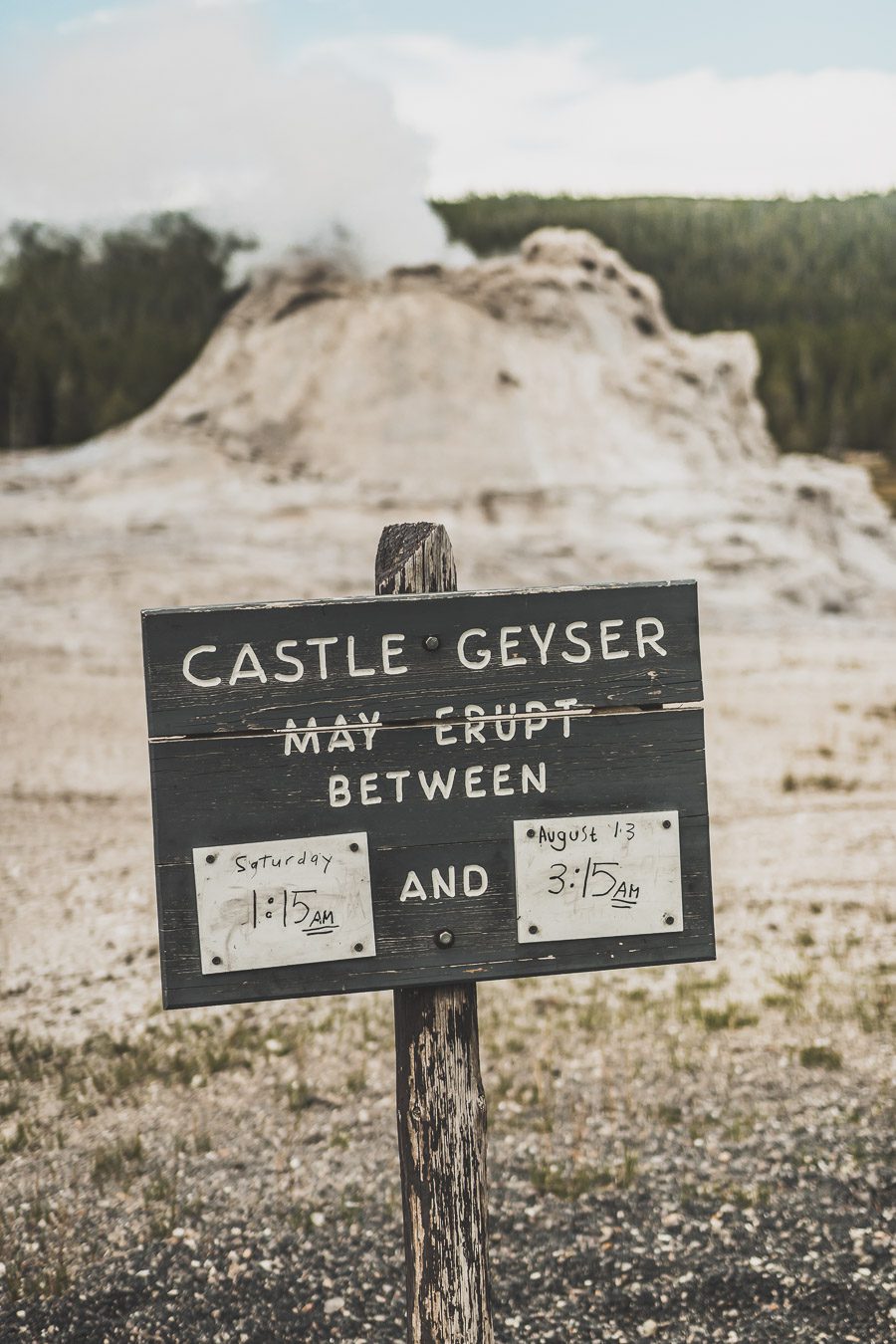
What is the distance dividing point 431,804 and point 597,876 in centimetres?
42

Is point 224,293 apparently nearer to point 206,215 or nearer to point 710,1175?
point 206,215

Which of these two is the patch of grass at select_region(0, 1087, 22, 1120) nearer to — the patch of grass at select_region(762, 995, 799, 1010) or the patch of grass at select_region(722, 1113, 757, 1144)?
the patch of grass at select_region(722, 1113, 757, 1144)

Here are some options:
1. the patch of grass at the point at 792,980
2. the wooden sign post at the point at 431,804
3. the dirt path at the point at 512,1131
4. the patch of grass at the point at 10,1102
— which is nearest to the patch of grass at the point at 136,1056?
the dirt path at the point at 512,1131

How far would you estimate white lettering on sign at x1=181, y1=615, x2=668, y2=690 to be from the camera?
249 cm

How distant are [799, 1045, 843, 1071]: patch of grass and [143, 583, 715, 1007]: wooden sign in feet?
10.7

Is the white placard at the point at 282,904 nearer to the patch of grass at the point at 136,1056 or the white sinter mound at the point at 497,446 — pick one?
the patch of grass at the point at 136,1056

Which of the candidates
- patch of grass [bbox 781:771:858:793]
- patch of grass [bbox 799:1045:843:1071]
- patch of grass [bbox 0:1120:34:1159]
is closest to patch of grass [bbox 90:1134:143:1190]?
patch of grass [bbox 0:1120:34:1159]

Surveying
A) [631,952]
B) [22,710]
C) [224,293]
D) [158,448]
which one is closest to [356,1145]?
[631,952]

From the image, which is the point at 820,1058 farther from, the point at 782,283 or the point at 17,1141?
the point at 782,283

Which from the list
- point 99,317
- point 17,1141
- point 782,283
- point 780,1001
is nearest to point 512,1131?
point 17,1141

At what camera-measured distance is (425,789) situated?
2518mm

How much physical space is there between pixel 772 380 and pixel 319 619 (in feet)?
167

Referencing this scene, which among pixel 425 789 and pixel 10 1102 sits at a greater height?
pixel 425 789

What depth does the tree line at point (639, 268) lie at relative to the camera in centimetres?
2606
